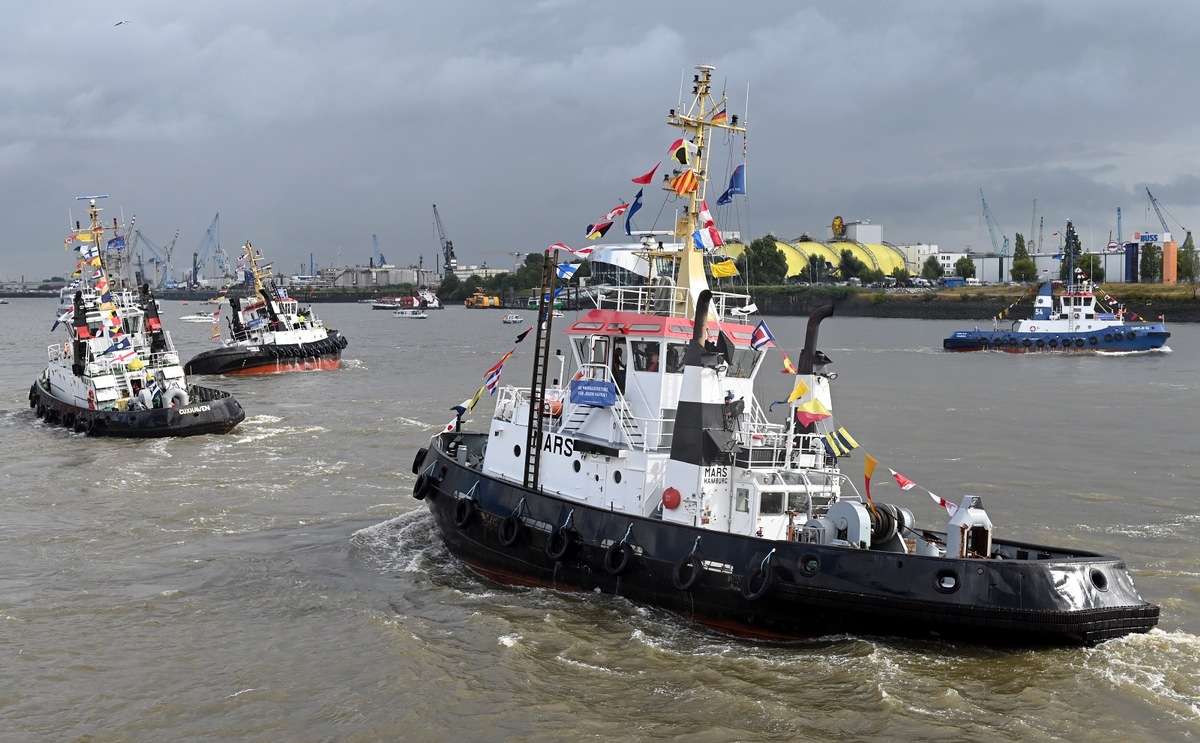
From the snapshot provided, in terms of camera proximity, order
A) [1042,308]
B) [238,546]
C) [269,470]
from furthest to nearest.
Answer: [1042,308] → [269,470] → [238,546]

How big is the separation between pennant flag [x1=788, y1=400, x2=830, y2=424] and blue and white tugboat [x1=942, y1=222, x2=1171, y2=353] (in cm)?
5393

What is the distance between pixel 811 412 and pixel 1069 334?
55982 mm

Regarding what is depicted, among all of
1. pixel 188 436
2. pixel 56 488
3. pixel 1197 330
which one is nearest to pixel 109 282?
pixel 188 436


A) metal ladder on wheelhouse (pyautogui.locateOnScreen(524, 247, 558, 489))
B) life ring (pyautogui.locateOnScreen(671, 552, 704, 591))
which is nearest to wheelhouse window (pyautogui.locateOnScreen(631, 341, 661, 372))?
metal ladder on wheelhouse (pyautogui.locateOnScreen(524, 247, 558, 489))

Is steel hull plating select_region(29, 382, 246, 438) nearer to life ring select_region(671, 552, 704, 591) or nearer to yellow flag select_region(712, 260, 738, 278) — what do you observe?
yellow flag select_region(712, 260, 738, 278)

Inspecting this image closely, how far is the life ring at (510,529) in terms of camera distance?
16281 mm

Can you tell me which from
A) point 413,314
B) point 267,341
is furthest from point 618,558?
point 413,314

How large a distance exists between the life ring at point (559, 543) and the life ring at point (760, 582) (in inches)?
113

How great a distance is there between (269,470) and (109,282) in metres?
14.1

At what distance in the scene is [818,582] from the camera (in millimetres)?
13219

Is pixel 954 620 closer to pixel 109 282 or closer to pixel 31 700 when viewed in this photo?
pixel 31 700

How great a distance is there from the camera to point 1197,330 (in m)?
81.9

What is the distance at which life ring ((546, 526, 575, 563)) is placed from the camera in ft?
50.6

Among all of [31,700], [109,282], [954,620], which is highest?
[109,282]
